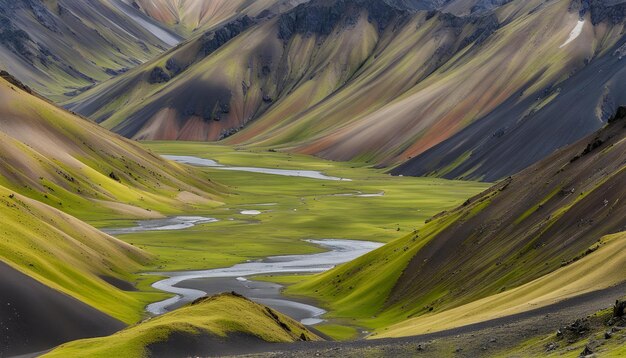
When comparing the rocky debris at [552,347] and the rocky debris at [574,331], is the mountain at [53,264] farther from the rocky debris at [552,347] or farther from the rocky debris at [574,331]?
the rocky debris at [574,331]

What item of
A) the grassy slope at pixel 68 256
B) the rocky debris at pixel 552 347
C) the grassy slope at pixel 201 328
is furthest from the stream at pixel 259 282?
the rocky debris at pixel 552 347

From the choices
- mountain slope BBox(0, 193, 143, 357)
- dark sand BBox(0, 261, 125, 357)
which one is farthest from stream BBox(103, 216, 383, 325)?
dark sand BBox(0, 261, 125, 357)

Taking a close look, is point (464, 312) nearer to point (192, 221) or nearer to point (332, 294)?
point (332, 294)

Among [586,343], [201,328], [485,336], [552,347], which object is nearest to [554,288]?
[485,336]

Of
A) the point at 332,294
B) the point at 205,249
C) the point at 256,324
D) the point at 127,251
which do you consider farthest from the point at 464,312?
the point at 205,249

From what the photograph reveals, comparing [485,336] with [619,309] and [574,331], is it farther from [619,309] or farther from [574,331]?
[619,309]

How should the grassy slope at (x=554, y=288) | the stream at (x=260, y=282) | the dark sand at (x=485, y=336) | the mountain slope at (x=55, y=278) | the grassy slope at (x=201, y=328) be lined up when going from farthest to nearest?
the stream at (x=260, y=282)
the mountain slope at (x=55, y=278)
the grassy slope at (x=201, y=328)
the grassy slope at (x=554, y=288)
the dark sand at (x=485, y=336)
